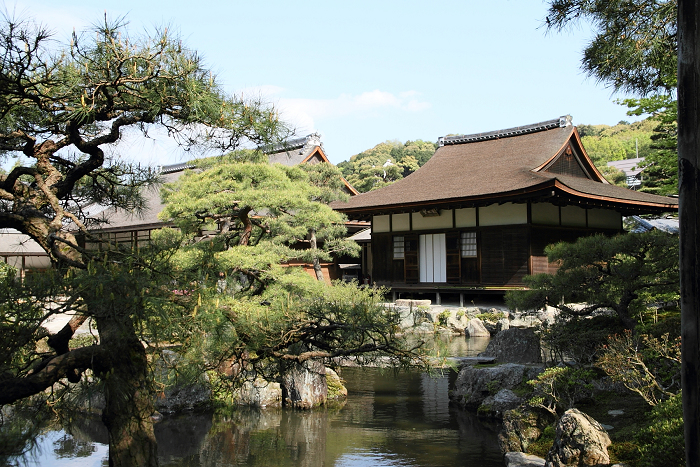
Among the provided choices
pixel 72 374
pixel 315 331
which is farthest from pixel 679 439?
pixel 72 374

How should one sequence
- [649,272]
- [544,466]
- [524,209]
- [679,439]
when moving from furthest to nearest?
[524,209], [649,272], [544,466], [679,439]

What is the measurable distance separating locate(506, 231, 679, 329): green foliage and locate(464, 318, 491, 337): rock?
5.67 m

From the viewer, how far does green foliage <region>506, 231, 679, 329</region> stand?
7.26 meters

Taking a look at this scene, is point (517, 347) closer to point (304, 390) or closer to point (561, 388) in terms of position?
point (561, 388)

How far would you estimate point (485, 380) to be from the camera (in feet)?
27.2

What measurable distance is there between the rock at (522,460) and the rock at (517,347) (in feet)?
11.0

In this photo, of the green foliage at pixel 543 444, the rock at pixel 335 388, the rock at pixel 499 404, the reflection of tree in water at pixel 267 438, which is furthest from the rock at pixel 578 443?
the rock at pixel 335 388

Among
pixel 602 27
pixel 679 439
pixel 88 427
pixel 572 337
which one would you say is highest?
pixel 602 27

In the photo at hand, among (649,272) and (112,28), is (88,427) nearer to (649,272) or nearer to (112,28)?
(112,28)

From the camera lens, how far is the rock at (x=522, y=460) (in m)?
5.61

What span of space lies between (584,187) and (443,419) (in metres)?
10.3

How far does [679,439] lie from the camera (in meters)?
4.39

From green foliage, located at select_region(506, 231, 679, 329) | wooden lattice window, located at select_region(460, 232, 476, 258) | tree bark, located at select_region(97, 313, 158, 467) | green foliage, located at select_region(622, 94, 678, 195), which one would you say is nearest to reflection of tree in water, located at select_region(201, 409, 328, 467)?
tree bark, located at select_region(97, 313, 158, 467)

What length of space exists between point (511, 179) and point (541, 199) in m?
1.16
